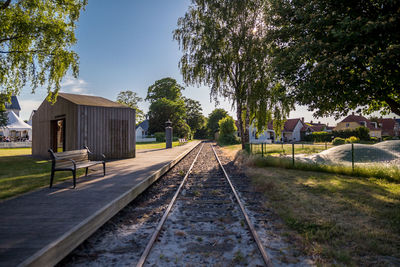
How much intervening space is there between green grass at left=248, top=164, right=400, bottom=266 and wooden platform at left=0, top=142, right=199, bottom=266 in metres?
3.28

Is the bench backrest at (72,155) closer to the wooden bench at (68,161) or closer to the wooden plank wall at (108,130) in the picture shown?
the wooden bench at (68,161)

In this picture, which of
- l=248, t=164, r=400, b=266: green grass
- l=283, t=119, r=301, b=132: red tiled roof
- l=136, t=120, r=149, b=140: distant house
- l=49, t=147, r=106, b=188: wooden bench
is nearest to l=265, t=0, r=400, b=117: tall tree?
l=248, t=164, r=400, b=266: green grass

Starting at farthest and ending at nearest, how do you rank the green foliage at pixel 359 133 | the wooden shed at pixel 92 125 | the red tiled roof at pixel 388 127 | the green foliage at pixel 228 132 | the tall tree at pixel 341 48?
the red tiled roof at pixel 388 127
the green foliage at pixel 228 132
the green foliage at pixel 359 133
the wooden shed at pixel 92 125
the tall tree at pixel 341 48

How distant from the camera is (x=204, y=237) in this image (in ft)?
12.0

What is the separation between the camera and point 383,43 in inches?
230

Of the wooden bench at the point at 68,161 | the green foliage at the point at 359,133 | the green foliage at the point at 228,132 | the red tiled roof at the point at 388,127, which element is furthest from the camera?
the red tiled roof at the point at 388,127

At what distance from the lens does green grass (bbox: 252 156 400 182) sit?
7807 millimetres

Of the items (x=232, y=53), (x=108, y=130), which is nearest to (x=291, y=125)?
(x=232, y=53)

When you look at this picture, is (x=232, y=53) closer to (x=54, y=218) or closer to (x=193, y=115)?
(x=54, y=218)

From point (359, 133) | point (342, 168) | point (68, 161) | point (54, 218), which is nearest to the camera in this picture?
point (54, 218)

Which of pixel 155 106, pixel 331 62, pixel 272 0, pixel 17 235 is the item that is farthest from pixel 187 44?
pixel 155 106

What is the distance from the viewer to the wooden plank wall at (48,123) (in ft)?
40.6

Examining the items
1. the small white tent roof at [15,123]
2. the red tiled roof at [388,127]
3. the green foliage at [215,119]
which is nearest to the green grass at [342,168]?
the small white tent roof at [15,123]

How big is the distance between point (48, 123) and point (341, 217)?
17.0m
